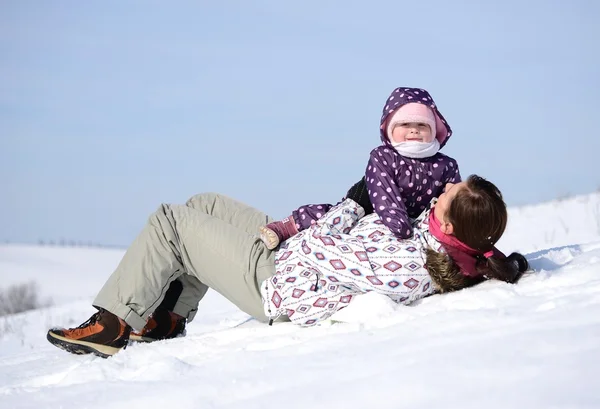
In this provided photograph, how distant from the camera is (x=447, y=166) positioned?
13.8ft

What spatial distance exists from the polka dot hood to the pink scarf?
2.25 ft

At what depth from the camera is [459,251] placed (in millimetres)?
3699

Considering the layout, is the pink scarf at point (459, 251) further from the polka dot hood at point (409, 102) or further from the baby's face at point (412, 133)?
the polka dot hood at point (409, 102)

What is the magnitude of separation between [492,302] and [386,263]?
0.57 m

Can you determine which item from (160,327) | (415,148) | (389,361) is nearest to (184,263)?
(160,327)

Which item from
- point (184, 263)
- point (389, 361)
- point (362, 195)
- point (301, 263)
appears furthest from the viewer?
point (184, 263)

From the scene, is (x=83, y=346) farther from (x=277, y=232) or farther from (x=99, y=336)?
(x=277, y=232)

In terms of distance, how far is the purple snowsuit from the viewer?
3861 mm

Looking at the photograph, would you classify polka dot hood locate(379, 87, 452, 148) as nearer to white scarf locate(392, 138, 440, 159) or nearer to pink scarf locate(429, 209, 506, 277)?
white scarf locate(392, 138, 440, 159)

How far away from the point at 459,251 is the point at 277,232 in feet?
3.54

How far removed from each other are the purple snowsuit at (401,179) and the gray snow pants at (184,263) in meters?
0.38

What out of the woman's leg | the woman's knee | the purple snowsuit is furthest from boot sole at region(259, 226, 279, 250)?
the woman's knee

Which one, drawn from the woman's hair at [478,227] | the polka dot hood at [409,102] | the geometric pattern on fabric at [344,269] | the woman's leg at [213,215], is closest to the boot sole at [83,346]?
the woman's leg at [213,215]

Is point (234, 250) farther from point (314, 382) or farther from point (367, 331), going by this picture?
point (314, 382)
